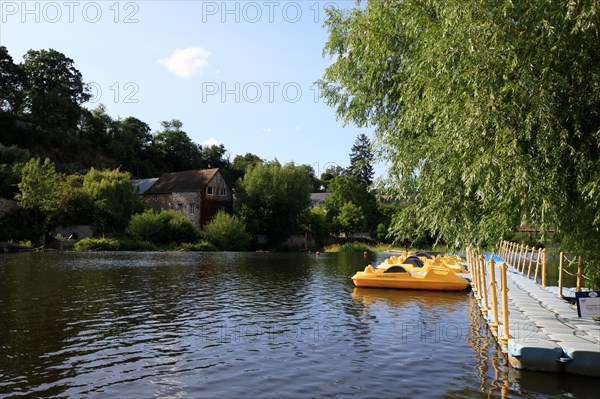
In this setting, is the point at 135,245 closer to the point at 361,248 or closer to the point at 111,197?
the point at 111,197

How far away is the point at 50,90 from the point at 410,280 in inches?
3126

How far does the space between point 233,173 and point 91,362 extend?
96346 mm

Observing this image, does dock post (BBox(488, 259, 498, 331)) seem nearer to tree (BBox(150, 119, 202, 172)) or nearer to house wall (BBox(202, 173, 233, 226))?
house wall (BBox(202, 173, 233, 226))

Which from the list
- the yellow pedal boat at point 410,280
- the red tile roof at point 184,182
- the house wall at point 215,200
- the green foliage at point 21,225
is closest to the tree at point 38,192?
the green foliage at point 21,225

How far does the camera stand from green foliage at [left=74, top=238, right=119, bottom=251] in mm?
53688

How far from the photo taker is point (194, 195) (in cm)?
7088

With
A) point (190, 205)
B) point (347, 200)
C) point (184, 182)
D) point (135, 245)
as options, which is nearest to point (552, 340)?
point (135, 245)

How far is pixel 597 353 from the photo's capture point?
10102 mm

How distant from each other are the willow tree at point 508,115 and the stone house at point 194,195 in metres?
59.8

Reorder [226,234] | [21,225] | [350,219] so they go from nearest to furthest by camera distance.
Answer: [21,225] < [226,234] < [350,219]

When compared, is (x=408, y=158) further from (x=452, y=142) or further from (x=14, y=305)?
(x=14, y=305)

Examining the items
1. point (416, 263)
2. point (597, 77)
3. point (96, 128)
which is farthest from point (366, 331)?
point (96, 128)

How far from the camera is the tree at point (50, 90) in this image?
271ft

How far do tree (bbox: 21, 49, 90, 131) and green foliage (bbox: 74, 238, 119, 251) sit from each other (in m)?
36.8
